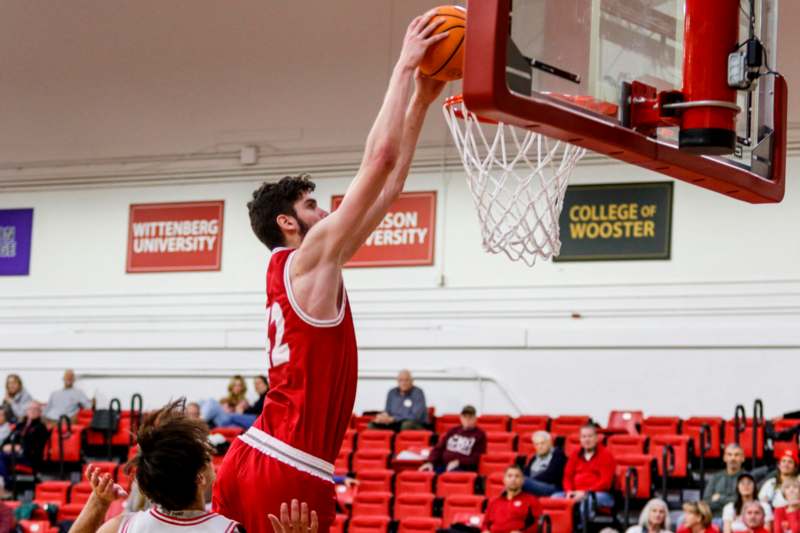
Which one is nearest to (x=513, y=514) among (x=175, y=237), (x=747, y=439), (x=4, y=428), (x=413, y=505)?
(x=413, y=505)

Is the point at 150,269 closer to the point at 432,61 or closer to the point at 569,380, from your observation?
the point at 569,380

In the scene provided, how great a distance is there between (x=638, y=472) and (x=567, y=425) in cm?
192

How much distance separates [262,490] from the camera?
3.80 meters

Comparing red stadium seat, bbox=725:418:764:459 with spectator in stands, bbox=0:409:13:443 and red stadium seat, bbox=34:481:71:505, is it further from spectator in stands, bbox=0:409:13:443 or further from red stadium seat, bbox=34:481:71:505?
spectator in stands, bbox=0:409:13:443

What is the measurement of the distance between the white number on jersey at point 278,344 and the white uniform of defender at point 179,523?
0.56 metres

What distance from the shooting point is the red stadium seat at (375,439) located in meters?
13.5

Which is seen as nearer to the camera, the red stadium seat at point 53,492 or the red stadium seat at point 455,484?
the red stadium seat at point 455,484

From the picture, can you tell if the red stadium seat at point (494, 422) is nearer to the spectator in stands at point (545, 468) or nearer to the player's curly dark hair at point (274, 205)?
the spectator in stands at point (545, 468)

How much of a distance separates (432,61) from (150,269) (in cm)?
1397

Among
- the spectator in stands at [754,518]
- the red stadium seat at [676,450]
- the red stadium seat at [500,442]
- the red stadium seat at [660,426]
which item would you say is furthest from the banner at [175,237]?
the spectator in stands at [754,518]

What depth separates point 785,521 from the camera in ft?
33.0

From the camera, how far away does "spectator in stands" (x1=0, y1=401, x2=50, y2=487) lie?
14.3 metres

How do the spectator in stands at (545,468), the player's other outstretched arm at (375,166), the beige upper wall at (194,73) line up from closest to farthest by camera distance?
1. the player's other outstretched arm at (375,166)
2. the spectator in stands at (545,468)
3. the beige upper wall at (194,73)

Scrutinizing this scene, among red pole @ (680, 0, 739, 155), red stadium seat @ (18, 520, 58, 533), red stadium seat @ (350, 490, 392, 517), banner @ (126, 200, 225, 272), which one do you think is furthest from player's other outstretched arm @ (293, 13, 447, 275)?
banner @ (126, 200, 225, 272)
